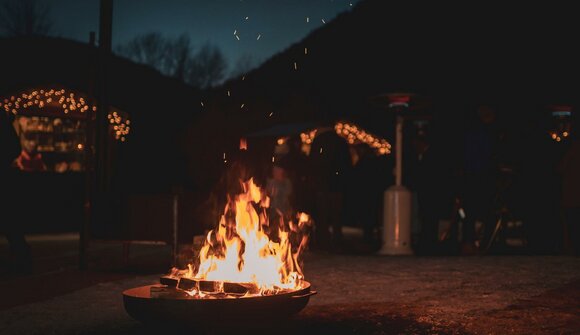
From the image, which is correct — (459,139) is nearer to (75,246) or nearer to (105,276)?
(105,276)

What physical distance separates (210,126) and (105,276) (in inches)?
566

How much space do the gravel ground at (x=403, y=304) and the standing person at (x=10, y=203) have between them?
146 cm

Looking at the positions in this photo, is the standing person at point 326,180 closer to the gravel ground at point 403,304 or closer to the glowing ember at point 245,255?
the gravel ground at point 403,304

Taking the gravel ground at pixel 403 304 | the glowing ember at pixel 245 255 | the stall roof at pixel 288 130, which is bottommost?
the gravel ground at pixel 403 304

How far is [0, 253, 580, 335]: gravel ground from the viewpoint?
5.02 metres

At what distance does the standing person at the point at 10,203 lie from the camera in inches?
320

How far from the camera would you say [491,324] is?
16.9 feet

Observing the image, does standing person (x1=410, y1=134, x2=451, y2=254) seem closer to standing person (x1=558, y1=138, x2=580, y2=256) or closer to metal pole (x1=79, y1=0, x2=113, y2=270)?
standing person (x1=558, y1=138, x2=580, y2=256)

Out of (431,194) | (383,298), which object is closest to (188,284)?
(383,298)

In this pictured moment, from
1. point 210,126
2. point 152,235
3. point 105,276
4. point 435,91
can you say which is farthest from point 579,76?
point 210,126

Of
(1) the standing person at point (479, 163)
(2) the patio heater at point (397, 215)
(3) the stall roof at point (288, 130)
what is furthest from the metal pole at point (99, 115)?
(3) the stall roof at point (288, 130)

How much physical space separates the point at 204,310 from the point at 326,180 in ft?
26.9

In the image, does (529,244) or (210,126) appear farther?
(210,126)

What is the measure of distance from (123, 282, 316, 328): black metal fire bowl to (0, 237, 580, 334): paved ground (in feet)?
0.62
